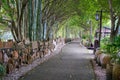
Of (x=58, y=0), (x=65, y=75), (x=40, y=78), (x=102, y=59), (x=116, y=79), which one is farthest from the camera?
(x=58, y=0)

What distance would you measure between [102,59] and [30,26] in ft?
26.2

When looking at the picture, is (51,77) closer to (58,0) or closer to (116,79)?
(116,79)

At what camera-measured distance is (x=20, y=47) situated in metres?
15.8

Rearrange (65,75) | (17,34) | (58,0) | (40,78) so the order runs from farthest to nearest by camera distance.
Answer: (58,0), (17,34), (65,75), (40,78)

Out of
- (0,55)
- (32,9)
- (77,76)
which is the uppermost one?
(32,9)

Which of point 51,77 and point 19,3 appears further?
point 19,3

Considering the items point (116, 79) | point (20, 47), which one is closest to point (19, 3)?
point (20, 47)

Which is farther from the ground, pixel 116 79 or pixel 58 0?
pixel 58 0

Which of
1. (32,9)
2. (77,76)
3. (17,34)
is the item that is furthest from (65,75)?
(32,9)

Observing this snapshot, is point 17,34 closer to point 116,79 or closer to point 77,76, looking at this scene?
point 77,76

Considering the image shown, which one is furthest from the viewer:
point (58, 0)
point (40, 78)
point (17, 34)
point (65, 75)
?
point (58, 0)

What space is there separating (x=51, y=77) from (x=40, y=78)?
1.73ft

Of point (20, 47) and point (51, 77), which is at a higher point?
point (20, 47)

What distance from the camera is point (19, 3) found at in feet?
68.4
